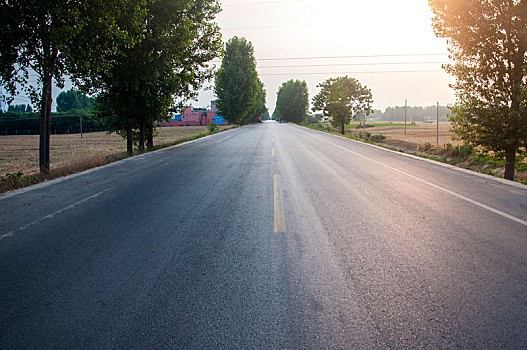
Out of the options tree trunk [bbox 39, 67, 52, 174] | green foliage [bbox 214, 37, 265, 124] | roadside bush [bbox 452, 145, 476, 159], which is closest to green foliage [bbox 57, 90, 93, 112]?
green foliage [bbox 214, 37, 265, 124]

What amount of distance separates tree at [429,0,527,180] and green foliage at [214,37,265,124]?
4858 centimetres

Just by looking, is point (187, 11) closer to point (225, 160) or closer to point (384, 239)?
point (225, 160)

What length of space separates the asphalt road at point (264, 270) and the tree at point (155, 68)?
882 cm

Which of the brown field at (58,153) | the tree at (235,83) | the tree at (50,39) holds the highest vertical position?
the tree at (235,83)

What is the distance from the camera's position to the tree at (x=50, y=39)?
9.05 meters

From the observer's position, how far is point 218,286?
3.36 metres

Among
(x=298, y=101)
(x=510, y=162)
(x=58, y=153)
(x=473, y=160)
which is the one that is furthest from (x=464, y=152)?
(x=298, y=101)

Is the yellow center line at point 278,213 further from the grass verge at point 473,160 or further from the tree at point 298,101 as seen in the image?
the tree at point 298,101

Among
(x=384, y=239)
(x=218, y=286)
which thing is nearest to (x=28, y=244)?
(x=218, y=286)

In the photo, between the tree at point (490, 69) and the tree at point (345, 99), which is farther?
the tree at point (345, 99)

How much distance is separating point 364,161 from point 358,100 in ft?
101

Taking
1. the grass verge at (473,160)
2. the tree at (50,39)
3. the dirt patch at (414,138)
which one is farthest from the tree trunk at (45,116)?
the grass verge at (473,160)

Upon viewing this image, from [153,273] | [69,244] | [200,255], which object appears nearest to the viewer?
[153,273]

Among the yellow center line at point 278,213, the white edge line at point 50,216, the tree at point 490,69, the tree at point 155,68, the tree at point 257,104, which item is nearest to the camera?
the white edge line at point 50,216
